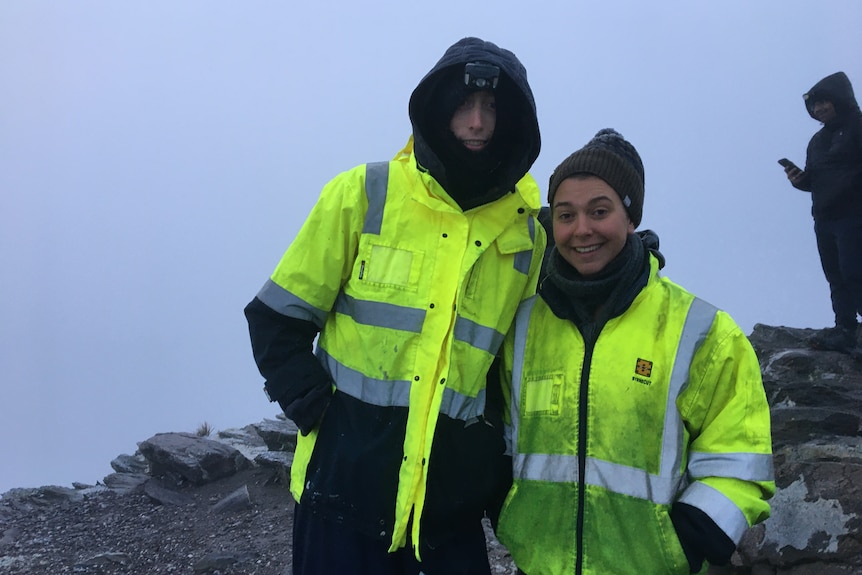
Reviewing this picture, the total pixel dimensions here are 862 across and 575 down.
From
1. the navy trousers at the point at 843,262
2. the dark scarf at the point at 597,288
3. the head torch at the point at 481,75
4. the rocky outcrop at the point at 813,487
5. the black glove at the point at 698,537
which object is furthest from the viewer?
the navy trousers at the point at 843,262

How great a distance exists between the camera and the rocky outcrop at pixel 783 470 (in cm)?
375

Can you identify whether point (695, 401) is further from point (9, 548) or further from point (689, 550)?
point (9, 548)

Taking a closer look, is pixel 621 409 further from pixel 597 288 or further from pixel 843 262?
pixel 843 262

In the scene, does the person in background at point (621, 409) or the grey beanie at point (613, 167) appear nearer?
the person in background at point (621, 409)

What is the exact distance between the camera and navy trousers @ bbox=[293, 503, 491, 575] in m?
2.64

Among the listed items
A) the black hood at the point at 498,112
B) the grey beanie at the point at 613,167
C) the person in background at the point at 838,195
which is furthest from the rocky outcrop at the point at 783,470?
the black hood at the point at 498,112

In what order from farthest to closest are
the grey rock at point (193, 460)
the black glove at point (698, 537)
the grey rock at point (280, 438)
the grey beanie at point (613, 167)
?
the grey rock at point (280, 438) → the grey rock at point (193, 460) → the grey beanie at point (613, 167) → the black glove at point (698, 537)

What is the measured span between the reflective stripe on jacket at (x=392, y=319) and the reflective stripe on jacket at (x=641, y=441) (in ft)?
1.00

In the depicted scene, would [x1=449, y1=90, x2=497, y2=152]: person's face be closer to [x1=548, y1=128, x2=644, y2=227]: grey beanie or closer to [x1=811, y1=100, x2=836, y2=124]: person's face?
[x1=548, y1=128, x2=644, y2=227]: grey beanie

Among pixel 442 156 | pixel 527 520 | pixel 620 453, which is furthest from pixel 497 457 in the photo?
pixel 442 156

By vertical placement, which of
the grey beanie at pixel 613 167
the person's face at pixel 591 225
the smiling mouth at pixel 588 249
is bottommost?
the smiling mouth at pixel 588 249

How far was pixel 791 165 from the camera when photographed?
7.52 meters

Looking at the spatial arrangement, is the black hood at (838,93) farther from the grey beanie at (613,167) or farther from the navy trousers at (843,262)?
the grey beanie at (613,167)

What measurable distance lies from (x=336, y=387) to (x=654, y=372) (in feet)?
4.14
